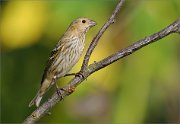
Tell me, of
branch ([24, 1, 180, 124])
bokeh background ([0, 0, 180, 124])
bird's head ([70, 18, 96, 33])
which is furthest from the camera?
bird's head ([70, 18, 96, 33])

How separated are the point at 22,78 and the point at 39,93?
2.40 metres

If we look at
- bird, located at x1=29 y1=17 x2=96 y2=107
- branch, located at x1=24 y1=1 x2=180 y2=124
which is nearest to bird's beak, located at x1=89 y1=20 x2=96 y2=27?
bird, located at x1=29 y1=17 x2=96 y2=107

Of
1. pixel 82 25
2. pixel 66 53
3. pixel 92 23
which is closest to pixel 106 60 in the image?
pixel 92 23

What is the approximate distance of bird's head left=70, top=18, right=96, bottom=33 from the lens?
7205mm

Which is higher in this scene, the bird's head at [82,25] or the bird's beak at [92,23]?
the bird's head at [82,25]

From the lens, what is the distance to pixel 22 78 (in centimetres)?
998

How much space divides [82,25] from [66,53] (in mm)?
367

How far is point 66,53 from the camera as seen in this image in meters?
7.55

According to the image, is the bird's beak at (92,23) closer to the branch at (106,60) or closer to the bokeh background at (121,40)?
the bokeh background at (121,40)

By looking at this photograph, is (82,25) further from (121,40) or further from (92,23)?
(121,40)

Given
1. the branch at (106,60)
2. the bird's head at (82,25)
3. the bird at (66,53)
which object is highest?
the bird's head at (82,25)

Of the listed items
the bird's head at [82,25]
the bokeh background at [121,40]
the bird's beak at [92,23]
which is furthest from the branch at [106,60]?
the bird's head at [82,25]

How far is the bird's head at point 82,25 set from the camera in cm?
721

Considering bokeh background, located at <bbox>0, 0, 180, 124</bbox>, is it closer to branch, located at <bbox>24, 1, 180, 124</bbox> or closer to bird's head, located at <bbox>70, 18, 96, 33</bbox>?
bird's head, located at <bbox>70, 18, 96, 33</bbox>
